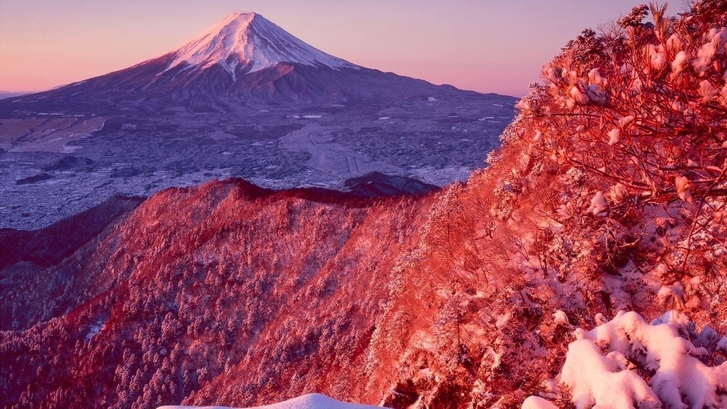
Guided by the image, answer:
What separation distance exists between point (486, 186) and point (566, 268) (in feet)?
21.8

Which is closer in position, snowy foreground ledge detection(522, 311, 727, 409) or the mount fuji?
snowy foreground ledge detection(522, 311, 727, 409)

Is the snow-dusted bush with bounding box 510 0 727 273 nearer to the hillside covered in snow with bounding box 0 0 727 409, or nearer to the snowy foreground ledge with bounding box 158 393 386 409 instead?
the hillside covered in snow with bounding box 0 0 727 409

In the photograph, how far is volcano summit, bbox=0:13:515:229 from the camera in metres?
93.2

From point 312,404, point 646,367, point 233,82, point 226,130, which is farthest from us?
point 233,82

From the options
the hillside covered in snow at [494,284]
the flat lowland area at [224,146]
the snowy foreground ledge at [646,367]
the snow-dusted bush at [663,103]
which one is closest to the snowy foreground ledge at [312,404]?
the hillside covered in snow at [494,284]

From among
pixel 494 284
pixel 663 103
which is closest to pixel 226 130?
pixel 494 284

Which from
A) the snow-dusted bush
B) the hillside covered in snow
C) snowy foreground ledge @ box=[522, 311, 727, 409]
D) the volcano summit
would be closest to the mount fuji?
the volcano summit

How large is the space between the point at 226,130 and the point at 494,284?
139918 mm

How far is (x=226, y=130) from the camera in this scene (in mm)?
142625

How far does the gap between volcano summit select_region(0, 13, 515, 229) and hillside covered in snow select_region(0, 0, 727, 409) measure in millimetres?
33704

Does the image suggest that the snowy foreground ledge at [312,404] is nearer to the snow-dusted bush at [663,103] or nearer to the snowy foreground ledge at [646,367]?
the snowy foreground ledge at [646,367]

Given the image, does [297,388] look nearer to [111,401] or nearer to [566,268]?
[111,401]

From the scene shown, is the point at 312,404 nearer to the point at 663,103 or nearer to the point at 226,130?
the point at 663,103

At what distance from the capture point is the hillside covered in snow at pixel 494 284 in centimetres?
475
